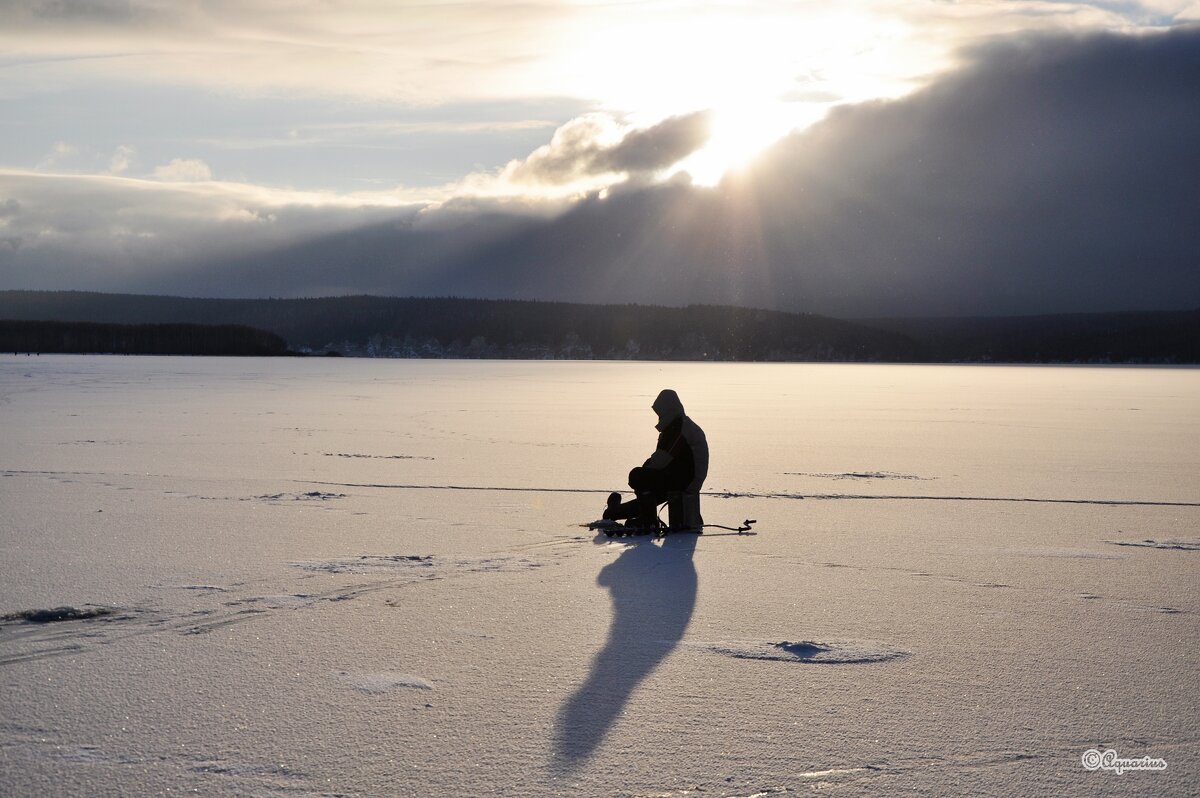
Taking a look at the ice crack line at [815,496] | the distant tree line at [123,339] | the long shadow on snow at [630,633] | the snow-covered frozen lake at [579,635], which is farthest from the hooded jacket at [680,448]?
the distant tree line at [123,339]

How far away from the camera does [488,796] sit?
3.43 m

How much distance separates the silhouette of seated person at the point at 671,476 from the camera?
342 inches

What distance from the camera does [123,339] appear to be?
139 metres

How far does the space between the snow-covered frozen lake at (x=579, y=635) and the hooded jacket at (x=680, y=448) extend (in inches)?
26.7

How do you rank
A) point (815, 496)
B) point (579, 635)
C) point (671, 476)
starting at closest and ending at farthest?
point (579, 635), point (671, 476), point (815, 496)

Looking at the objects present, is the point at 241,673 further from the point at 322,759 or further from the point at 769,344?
the point at 769,344

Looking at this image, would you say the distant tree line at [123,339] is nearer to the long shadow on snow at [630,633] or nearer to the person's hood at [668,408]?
the person's hood at [668,408]

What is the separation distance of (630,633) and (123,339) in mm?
147133

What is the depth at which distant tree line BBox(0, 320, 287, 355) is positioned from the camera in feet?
Answer: 446

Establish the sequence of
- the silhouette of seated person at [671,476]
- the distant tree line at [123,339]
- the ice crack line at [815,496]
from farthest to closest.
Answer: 1. the distant tree line at [123,339]
2. the ice crack line at [815,496]
3. the silhouette of seated person at [671,476]

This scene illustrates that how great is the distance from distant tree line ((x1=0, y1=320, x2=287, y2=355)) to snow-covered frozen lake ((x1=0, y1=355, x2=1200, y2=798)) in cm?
13400

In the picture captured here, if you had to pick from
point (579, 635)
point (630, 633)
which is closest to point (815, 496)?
point (630, 633)

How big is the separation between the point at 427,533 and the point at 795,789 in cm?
524

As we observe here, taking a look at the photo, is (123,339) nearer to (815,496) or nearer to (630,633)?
(815,496)
